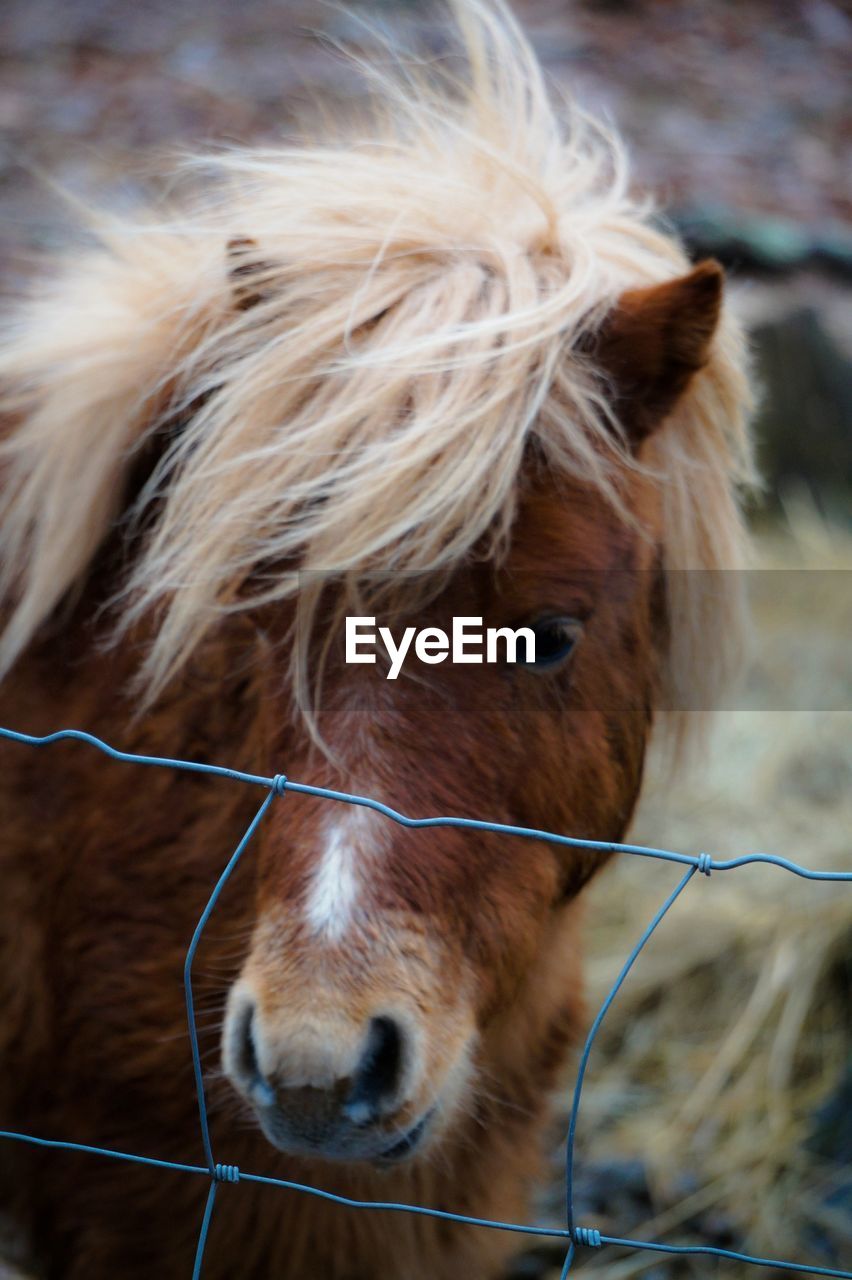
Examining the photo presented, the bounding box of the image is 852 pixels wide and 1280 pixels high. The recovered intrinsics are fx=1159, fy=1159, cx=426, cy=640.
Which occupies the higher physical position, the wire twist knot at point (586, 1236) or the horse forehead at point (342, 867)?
the horse forehead at point (342, 867)

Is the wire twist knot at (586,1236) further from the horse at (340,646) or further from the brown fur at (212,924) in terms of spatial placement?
the brown fur at (212,924)

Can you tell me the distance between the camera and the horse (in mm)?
1556

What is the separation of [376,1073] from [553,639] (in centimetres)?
64

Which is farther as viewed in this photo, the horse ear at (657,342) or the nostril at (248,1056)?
the horse ear at (657,342)

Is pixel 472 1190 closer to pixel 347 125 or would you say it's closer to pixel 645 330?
pixel 645 330

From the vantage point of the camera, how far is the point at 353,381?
170 cm

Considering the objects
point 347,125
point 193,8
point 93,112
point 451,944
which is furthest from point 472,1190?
point 193,8

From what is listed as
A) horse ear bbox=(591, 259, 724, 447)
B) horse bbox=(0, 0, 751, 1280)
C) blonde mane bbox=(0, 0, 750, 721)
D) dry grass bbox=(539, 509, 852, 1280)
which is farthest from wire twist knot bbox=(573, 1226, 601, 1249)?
dry grass bbox=(539, 509, 852, 1280)

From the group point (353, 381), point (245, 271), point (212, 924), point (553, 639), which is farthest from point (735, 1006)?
point (245, 271)

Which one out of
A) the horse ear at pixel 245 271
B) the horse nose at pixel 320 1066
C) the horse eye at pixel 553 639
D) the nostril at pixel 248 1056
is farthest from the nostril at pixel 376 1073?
the horse ear at pixel 245 271

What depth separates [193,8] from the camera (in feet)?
24.6

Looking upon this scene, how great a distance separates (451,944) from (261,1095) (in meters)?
0.31

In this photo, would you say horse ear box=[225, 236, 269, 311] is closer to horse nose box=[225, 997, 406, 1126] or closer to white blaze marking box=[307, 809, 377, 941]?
white blaze marking box=[307, 809, 377, 941]

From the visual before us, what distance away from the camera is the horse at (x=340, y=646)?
5.10ft
